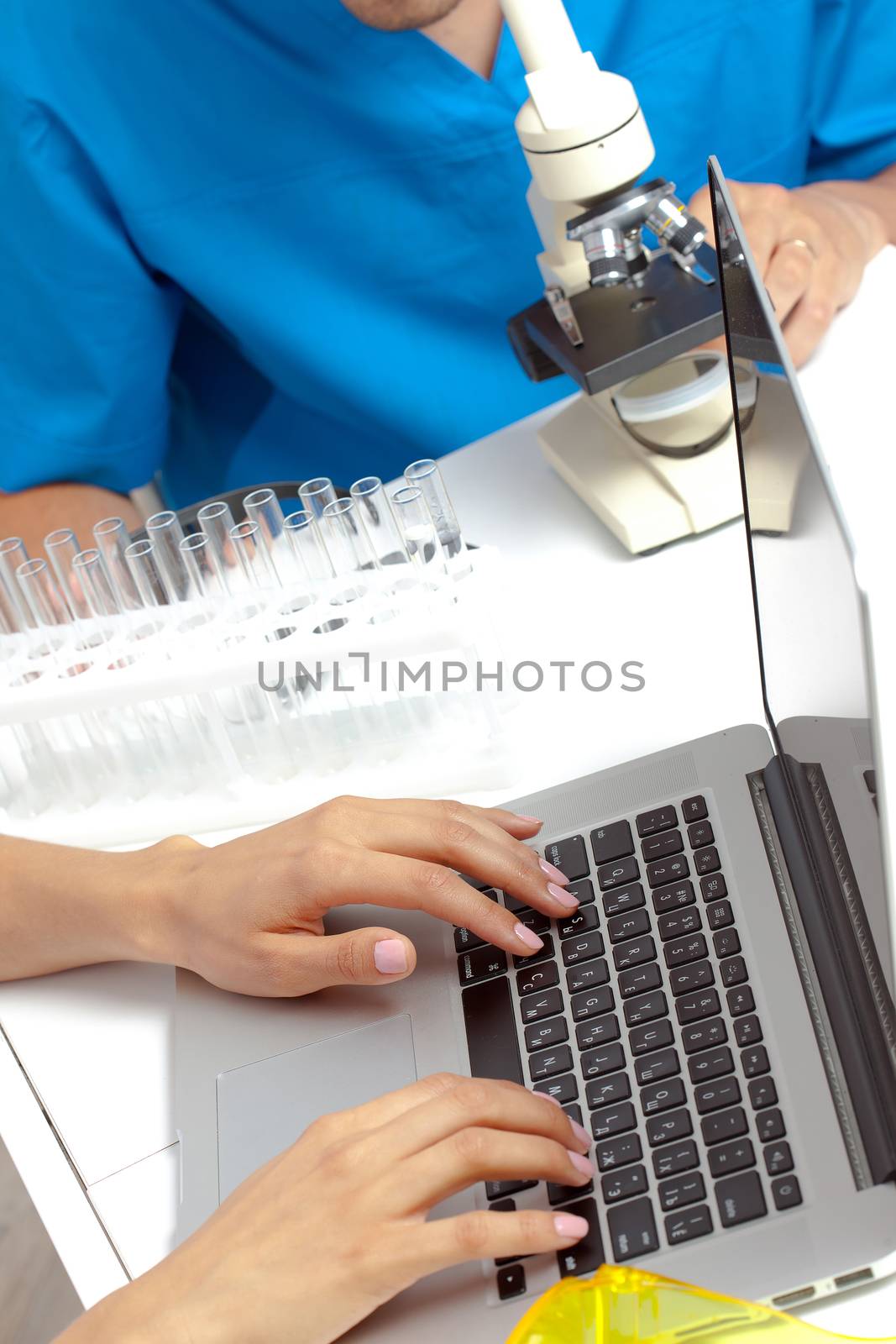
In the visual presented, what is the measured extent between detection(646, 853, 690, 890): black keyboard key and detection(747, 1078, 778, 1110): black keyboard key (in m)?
0.12

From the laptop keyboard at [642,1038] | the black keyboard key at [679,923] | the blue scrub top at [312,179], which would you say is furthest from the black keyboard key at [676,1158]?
the blue scrub top at [312,179]

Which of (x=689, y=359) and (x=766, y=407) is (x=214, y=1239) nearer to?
(x=766, y=407)

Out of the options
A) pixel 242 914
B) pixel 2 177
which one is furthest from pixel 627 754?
pixel 2 177

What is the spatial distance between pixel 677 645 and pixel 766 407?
11.2 inches

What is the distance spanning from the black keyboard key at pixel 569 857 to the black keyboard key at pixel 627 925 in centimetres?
4

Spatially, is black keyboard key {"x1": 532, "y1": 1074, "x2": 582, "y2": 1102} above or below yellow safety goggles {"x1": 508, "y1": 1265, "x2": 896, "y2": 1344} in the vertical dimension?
below

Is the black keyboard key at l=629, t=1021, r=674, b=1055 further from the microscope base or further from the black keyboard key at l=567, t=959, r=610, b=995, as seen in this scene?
the microscope base

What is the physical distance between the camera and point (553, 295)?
2.96 ft

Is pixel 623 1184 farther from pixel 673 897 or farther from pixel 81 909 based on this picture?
pixel 81 909

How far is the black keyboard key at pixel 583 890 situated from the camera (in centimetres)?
63

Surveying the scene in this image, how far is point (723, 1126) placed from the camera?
51 cm

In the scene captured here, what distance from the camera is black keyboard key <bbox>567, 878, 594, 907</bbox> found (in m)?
0.63

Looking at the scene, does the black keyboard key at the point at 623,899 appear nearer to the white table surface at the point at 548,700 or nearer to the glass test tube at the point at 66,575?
the white table surface at the point at 548,700

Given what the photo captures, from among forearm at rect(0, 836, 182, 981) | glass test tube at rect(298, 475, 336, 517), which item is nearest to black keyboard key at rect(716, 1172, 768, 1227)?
forearm at rect(0, 836, 182, 981)
